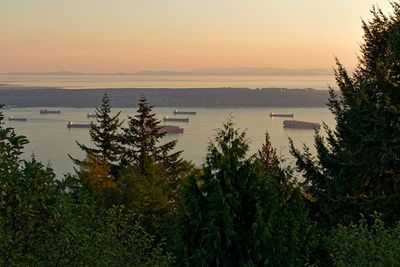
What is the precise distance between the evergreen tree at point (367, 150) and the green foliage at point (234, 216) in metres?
7.82

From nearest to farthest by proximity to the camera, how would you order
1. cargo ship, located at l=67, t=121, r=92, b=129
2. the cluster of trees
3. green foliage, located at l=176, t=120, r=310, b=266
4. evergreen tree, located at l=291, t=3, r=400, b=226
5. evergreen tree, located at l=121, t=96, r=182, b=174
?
1. the cluster of trees
2. green foliage, located at l=176, t=120, r=310, b=266
3. evergreen tree, located at l=291, t=3, r=400, b=226
4. evergreen tree, located at l=121, t=96, r=182, b=174
5. cargo ship, located at l=67, t=121, r=92, b=129

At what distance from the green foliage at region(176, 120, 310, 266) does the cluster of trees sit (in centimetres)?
3

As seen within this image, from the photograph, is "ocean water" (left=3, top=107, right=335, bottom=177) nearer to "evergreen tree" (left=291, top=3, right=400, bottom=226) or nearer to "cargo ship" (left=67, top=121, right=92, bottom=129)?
"cargo ship" (left=67, top=121, right=92, bottom=129)

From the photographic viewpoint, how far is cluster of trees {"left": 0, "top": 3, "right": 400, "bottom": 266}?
7.24 meters

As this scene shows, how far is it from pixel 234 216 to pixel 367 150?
32.2ft

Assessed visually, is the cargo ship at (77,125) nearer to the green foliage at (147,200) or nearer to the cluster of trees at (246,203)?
the green foliage at (147,200)

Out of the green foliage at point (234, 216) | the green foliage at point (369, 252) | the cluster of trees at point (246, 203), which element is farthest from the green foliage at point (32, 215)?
the green foliage at point (369, 252)

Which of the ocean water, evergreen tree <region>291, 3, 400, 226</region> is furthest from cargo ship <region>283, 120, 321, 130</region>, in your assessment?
evergreen tree <region>291, 3, 400, 226</region>

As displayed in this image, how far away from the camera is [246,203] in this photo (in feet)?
43.5

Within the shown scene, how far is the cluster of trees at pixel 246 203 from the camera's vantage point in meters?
7.24

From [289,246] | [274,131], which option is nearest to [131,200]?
[289,246]

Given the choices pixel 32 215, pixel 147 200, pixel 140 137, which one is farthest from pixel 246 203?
pixel 140 137

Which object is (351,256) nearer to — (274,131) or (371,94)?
(371,94)

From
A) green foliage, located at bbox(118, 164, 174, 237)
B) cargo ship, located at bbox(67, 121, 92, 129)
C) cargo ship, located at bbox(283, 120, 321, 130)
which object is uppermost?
cargo ship, located at bbox(283, 120, 321, 130)
